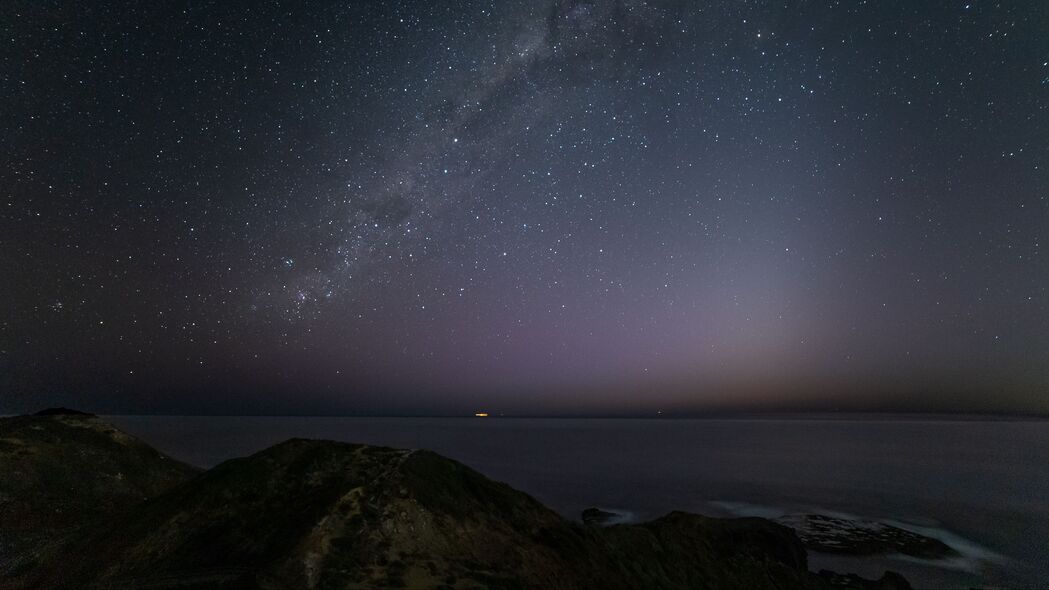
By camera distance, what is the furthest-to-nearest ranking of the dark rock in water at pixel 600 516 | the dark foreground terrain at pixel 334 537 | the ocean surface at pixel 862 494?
the dark rock in water at pixel 600 516 < the ocean surface at pixel 862 494 < the dark foreground terrain at pixel 334 537

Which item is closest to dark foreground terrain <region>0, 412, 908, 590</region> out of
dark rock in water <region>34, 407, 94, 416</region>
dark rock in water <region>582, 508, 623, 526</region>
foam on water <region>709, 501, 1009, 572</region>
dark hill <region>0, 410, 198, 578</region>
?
dark hill <region>0, 410, 198, 578</region>

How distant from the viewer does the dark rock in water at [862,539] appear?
1303 inches

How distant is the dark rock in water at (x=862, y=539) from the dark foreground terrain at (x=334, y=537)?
85.8ft

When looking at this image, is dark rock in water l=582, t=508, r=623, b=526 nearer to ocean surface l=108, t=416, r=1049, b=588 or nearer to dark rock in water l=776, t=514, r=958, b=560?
ocean surface l=108, t=416, r=1049, b=588

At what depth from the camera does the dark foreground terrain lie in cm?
737

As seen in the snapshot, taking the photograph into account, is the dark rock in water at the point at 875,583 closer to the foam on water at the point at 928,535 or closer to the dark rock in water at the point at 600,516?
the foam on water at the point at 928,535

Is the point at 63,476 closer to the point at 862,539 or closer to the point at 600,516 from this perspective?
the point at 600,516

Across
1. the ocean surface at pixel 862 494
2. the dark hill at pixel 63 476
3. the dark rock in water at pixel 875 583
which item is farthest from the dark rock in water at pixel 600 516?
the dark hill at pixel 63 476

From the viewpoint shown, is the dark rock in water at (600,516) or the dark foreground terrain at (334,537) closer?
the dark foreground terrain at (334,537)

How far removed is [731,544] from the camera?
59.2 feet

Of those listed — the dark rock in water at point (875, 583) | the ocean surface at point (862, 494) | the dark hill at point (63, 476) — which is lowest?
the ocean surface at point (862, 494)

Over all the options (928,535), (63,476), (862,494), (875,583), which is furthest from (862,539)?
(63,476)

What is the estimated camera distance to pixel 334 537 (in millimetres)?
7707

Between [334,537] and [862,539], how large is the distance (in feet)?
133
